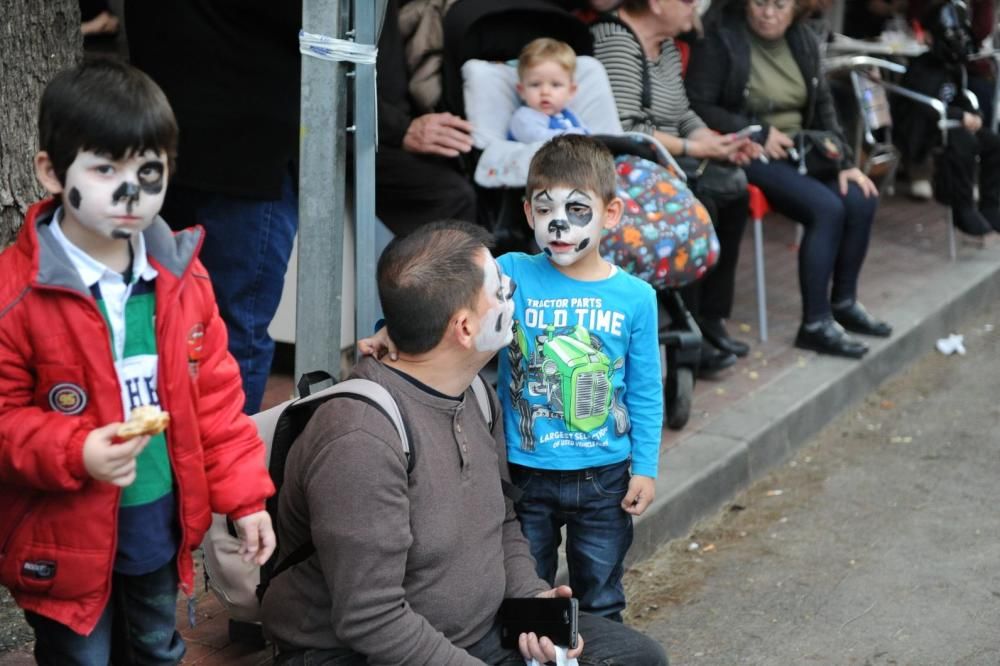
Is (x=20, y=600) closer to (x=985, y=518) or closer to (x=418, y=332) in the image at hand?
(x=418, y=332)

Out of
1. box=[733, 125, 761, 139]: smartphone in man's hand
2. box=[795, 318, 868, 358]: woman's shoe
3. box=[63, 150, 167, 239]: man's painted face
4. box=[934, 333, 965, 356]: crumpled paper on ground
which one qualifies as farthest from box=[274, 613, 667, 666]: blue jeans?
box=[934, 333, 965, 356]: crumpled paper on ground

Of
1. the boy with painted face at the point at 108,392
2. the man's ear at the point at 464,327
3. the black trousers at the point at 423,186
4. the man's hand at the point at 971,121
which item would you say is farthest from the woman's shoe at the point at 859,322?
the boy with painted face at the point at 108,392

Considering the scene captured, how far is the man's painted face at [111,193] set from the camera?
2.28 meters

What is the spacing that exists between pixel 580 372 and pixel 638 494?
0.34 m

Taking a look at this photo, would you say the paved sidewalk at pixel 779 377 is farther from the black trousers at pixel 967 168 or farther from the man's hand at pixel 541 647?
the man's hand at pixel 541 647

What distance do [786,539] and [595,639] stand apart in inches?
71.3

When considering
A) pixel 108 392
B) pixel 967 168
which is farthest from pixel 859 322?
pixel 108 392

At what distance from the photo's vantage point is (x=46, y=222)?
7.82ft

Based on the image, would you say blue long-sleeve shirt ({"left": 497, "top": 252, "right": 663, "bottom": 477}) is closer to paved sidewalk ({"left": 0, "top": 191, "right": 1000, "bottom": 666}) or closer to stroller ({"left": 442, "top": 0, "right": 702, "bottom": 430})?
paved sidewalk ({"left": 0, "top": 191, "right": 1000, "bottom": 666})

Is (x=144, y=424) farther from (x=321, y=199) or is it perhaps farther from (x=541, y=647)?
(x=321, y=199)

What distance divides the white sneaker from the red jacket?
8057 mm

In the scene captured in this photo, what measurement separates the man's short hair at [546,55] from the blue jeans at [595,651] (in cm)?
225

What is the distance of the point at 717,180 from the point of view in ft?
18.4

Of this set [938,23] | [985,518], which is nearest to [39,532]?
[985,518]
